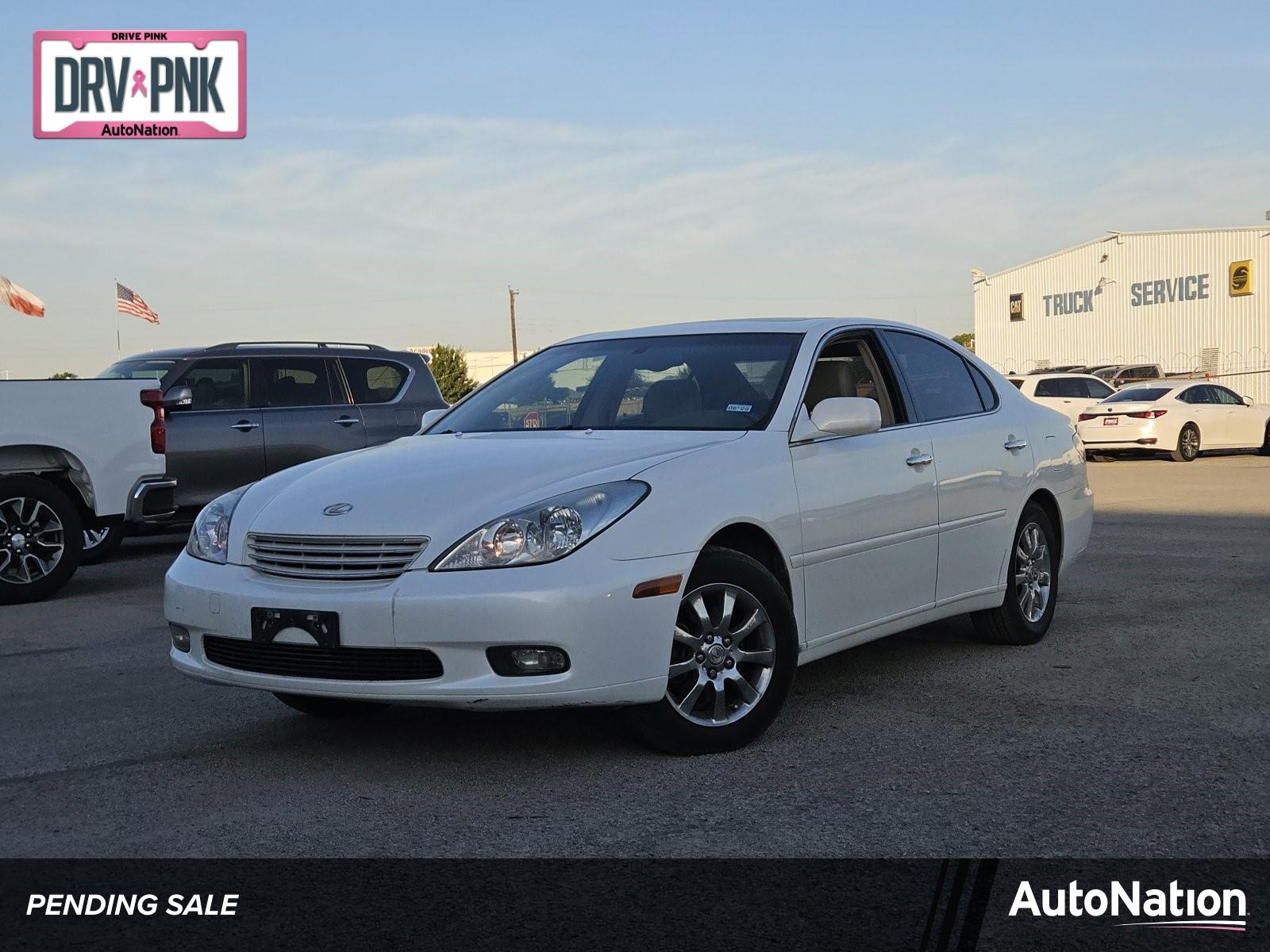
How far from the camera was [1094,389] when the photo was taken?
1036 inches

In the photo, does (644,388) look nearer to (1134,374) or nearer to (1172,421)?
(1172,421)

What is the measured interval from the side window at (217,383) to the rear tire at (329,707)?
6724 millimetres

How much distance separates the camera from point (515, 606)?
459cm

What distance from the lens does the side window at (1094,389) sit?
26.2m

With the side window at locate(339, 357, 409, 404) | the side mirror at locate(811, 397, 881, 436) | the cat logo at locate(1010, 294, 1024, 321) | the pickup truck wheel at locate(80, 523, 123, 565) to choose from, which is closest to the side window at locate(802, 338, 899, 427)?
the side mirror at locate(811, 397, 881, 436)

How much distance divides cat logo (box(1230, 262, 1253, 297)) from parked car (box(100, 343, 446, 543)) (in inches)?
1367

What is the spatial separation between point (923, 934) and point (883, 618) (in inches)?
105

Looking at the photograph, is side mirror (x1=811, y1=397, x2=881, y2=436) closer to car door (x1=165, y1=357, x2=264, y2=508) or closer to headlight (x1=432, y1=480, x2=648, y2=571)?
headlight (x1=432, y1=480, x2=648, y2=571)

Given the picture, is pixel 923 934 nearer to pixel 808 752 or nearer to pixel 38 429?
pixel 808 752

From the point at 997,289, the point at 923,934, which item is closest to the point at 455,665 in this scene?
the point at 923,934

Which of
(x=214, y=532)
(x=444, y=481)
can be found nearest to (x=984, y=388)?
(x=444, y=481)

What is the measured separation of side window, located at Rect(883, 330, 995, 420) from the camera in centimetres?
659

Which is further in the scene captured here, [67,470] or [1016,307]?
[1016,307]

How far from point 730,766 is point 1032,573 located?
9.41ft
